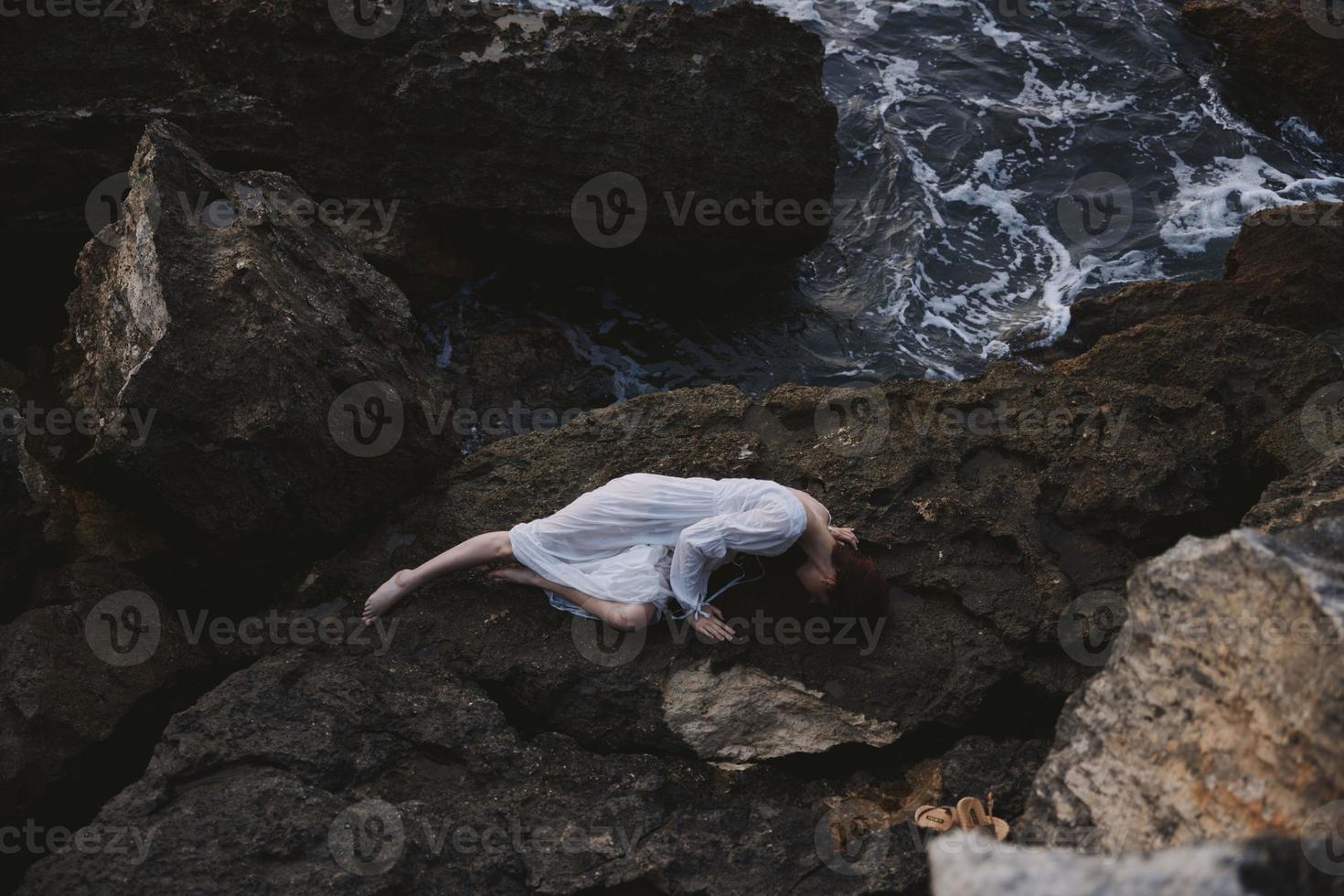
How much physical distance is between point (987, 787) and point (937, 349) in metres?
4.61

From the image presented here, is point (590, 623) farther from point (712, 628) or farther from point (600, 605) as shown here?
point (712, 628)

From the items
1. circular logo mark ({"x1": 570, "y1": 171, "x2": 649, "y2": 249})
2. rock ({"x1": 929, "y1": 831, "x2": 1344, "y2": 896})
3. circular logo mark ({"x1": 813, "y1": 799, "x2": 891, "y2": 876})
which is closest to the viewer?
rock ({"x1": 929, "y1": 831, "x2": 1344, "y2": 896})

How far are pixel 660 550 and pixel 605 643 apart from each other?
508 millimetres

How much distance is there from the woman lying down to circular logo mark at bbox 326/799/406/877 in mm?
1200

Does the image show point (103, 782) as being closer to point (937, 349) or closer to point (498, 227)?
point (498, 227)

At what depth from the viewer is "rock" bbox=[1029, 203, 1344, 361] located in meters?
7.56

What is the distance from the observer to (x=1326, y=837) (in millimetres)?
2973

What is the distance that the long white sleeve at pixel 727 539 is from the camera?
212 inches

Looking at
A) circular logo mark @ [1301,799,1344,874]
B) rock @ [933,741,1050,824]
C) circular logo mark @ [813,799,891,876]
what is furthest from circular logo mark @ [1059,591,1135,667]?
circular logo mark @ [1301,799,1344,874]

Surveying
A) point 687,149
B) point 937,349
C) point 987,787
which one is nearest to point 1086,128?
point 937,349

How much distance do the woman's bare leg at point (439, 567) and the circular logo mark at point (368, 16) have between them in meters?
3.97

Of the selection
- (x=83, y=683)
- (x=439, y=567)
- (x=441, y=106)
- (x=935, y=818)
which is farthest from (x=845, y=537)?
(x=441, y=106)

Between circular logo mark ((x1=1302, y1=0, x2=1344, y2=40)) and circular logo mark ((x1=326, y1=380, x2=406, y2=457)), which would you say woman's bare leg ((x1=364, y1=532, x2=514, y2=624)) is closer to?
circular logo mark ((x1=326, y1=380, x2=406, y2=457))

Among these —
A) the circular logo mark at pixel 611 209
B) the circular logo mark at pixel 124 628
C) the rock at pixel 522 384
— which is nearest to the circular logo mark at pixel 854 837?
the circular logo mark at pixel 124 628
